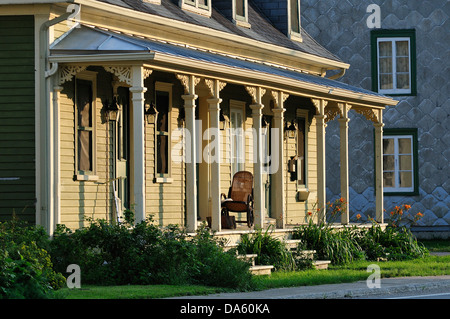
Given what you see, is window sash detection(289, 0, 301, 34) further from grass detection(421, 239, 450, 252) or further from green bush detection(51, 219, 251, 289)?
green bush detection(51, 219, 251, 289)

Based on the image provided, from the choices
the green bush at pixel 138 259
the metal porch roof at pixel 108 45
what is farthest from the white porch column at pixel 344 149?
the green bush at pixel 138 259

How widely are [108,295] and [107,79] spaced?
20.8ft

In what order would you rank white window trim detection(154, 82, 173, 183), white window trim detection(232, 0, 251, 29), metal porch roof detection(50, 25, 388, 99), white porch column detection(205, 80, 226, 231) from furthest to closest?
white window trim detection(232, 0, 251, 29) < white window trim detection(154, 82, 173, 183) < white porch column detection(205, 80, 226, 231) < metal porch roof detection(50, 25, 388, 99)

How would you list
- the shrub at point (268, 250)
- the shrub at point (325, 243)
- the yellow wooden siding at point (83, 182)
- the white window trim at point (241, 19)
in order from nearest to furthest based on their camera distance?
the yellow wooden siding at point (83, 182)
the shrub at point (268, 250)
the shrub at point (325, 243)
the white window trim at point (241, 19)

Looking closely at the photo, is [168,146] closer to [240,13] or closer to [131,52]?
[131,52]

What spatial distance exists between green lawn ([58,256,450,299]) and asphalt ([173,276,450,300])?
1.22ft

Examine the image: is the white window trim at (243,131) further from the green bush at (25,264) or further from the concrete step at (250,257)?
the green bush at (25,264)

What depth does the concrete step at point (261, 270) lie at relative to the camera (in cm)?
1770

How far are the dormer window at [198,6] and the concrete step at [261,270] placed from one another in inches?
256

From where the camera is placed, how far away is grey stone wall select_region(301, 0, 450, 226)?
101 ft

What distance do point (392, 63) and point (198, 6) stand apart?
10918 millimetres

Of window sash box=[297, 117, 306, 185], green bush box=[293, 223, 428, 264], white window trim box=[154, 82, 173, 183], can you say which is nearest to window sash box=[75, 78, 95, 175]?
white window trim box=[154, 82, 173, 183]

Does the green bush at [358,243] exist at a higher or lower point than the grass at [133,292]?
higher
